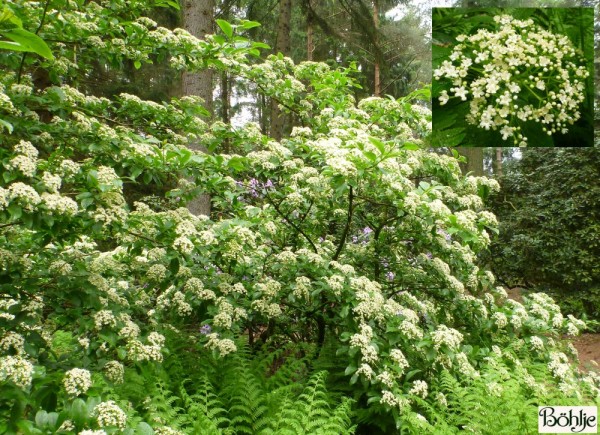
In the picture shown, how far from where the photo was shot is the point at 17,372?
1.36 m

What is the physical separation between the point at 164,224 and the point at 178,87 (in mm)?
7402

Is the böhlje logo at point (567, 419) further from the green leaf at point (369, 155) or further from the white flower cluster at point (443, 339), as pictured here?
the green leaf at point (369, 155)

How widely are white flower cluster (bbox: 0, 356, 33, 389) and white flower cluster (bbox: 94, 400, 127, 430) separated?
0.25 m

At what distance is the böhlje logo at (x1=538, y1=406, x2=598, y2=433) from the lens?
7.98ft

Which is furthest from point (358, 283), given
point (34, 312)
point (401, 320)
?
point (34, 312)

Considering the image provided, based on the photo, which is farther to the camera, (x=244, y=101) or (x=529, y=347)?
(x=244, y=101)

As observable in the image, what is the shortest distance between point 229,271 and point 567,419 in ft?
7.34

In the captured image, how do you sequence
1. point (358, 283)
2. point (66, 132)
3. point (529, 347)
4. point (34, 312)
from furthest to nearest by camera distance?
1. point (529, 347)
2. point (358, 283)
3. point (66, 132)
4. point (34, 312)

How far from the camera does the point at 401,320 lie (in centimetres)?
270

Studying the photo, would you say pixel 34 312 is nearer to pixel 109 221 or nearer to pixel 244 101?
pixel 109 221

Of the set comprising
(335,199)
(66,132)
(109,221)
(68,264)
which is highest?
(66,132)

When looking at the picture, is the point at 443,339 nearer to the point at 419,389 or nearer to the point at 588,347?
the point at 419,389

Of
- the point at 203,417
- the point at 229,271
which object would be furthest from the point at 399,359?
the point at 229,271

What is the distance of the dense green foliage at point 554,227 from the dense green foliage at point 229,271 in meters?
3.58
